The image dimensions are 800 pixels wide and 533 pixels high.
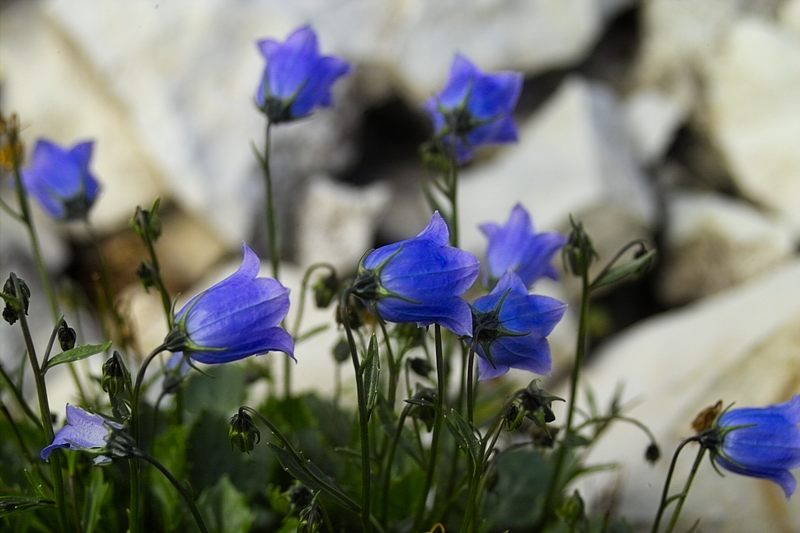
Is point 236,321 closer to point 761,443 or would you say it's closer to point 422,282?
point 422,282

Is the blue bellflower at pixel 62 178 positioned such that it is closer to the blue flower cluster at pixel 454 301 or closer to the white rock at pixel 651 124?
the blue flower cluster at pixel 454 301

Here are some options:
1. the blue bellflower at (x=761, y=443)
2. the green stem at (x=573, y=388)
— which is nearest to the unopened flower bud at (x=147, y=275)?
the green stem at (x=573, y=388)

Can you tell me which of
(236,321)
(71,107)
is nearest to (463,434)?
(236,321)

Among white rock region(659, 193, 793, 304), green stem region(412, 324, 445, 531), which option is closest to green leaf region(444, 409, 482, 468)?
green stem region(412, 324, 445, 531)

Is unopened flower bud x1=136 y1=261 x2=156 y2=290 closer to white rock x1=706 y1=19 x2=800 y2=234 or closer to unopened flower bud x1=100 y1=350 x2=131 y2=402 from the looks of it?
unopened flower bud x1=100 y1=350 x2=131 y2=402

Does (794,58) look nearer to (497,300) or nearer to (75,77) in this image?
(75,77)
